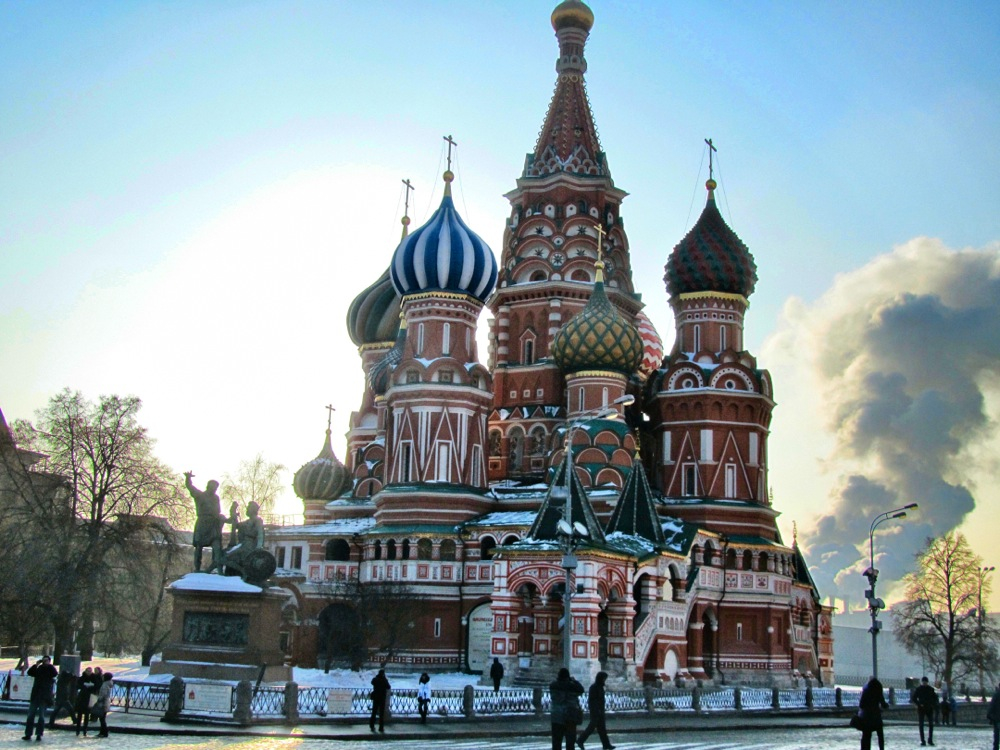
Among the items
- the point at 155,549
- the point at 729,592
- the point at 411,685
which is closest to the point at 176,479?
the point at 155,549

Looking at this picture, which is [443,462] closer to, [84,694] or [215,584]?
[215,584]

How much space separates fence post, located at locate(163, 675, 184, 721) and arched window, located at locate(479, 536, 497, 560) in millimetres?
24455

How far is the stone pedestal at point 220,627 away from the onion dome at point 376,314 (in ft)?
109

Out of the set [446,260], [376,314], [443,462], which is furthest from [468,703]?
[376,314]

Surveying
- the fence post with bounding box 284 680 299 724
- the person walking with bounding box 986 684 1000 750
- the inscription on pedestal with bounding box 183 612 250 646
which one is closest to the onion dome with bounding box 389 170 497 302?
the inscription on pedestal with bounding box 183 612 250 646

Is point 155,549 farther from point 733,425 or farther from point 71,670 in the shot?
point 733,425

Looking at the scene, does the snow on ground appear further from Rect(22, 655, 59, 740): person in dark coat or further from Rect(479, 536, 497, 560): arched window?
Rect(22, 655, 59, 740): person in dark coat

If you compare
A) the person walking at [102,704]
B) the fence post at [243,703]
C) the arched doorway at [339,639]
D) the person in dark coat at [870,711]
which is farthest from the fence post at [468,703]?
the arched doorway at [339,639]

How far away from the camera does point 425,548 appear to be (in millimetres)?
44750

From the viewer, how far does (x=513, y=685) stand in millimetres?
34969

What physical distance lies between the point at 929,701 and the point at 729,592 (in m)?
21.4

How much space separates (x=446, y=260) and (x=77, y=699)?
30.0 meters

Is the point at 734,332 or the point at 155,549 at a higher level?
the point at 734,332

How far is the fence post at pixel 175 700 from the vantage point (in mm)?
20234
